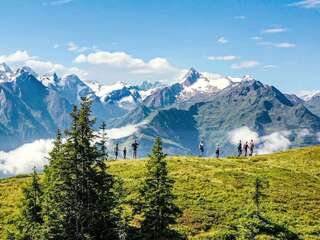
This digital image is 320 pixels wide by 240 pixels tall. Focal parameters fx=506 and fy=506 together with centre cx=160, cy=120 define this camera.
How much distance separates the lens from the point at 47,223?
41312 millimetres

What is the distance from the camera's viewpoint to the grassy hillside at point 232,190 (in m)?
53.7

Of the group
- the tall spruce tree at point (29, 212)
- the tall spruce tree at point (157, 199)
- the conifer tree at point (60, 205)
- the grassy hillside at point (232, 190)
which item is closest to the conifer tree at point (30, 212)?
the tall spruce tree at point (29, 212)

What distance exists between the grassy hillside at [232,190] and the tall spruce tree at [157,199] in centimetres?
466

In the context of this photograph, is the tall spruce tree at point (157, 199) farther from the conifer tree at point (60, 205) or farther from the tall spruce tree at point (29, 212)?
the tall spruce tree at point (29, 212)

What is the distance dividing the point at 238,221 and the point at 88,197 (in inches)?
726

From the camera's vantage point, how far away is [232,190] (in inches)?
2554

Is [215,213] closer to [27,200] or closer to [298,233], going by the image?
[298,233]

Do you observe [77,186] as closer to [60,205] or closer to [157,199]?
[60,205]

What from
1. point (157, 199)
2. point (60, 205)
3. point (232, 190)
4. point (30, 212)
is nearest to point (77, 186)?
point (60, 205)

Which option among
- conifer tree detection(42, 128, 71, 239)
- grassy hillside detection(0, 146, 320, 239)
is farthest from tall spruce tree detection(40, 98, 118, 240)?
grassy hillside detection(0, 146, 320, 239)

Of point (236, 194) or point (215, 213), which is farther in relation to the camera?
point (236, 194)

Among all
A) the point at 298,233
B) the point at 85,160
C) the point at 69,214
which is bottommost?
the point at 298,233

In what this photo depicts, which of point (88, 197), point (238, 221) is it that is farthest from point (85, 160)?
point (238, 221)

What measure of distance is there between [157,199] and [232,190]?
21.6 meters
